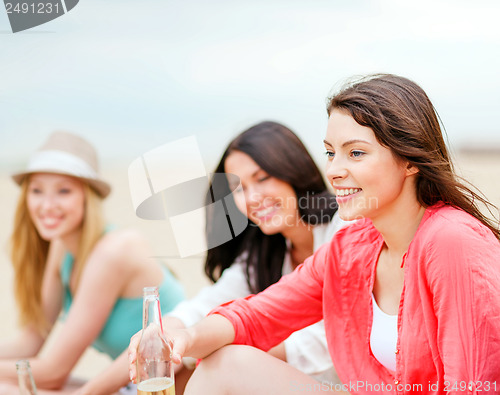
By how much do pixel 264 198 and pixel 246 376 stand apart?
78 cm

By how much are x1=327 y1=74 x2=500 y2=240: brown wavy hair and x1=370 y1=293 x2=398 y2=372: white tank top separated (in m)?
0.28

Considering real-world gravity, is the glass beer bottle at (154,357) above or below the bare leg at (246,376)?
above

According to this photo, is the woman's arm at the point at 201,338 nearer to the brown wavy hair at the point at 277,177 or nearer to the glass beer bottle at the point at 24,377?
the glass beer bottle at the point at 24,377

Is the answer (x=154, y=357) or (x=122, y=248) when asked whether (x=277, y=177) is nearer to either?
(x=122, y=248)

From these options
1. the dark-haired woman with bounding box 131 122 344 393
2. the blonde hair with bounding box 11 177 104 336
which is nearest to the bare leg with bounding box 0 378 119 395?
the blonde hair with bounding box 11 177 104 336

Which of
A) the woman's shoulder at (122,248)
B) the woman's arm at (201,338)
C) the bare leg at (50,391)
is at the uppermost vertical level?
the woman's shoulder at (122,248)

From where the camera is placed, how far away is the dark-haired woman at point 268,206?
2043mm

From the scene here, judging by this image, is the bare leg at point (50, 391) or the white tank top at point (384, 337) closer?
the white tank top at point (384, 337)

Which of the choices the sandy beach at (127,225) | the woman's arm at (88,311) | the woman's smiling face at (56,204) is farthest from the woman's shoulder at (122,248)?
the sandy beach at (127,225)

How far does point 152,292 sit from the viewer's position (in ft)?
3.96

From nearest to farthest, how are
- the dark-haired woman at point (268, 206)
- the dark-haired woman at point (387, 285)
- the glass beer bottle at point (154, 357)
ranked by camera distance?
the dark-haired woman at point (387, 285), the glass beer bottle at point (154, 357), the dark-haired woman at point (268, 206)

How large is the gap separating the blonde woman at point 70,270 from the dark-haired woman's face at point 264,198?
45 cm

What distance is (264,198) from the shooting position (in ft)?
6.73

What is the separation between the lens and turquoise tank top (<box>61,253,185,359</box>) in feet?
7.25
